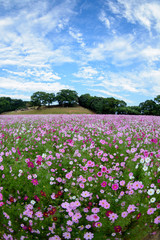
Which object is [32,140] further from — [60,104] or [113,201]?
[60,104]

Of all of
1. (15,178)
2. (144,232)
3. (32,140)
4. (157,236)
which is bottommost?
(157,236)

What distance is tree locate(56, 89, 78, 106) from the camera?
8500cm

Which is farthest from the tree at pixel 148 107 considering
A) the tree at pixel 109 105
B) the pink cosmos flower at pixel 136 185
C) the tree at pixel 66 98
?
the pink cosmos flower at pixel 136 185

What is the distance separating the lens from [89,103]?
8144 cm

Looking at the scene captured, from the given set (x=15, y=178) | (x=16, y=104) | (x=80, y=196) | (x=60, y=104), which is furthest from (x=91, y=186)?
(x=16, y=104)

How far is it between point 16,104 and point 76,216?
102 m

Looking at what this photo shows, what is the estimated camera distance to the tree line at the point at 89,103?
58697mm

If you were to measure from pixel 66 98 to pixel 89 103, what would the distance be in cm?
1265

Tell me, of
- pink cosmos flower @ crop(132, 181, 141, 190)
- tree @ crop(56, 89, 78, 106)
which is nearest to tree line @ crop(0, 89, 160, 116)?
tree @ crop(56, 89, 78, 106)

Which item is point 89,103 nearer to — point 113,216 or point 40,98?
point 40,98

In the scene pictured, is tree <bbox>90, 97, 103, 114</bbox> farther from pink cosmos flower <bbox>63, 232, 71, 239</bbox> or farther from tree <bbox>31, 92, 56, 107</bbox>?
pink cosmos flower <bbox>63, 232, 71, 239</bbox>

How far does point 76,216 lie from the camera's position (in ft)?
8.79

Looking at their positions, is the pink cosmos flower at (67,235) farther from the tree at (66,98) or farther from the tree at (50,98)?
the tree at (50,98)

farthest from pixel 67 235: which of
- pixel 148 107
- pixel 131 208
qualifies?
pixel 148 107
